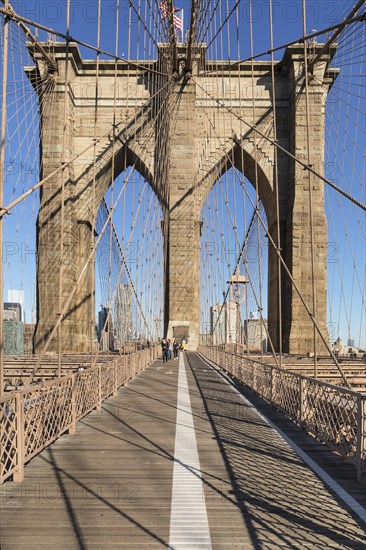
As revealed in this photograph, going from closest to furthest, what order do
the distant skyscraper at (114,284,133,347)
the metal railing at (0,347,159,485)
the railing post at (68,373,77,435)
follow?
the metal railing at (0,347,159,485) → the railing post at (68,373,77,435) → the distant skyscraper at (114,284,133,347)

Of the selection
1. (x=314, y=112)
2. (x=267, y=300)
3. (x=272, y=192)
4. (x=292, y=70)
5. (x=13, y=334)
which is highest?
(x=292, y=70)

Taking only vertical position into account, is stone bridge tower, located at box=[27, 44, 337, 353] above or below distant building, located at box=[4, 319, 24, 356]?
above

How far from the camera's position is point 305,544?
10.8 ft

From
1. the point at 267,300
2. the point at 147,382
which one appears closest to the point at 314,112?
the point at 267,300

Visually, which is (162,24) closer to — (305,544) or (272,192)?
(272,192)

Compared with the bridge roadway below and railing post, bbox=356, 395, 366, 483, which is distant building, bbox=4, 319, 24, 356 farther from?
railing post, bbox=356, 395, 366, 483

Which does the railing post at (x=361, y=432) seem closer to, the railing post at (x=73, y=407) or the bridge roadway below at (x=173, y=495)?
the bridge roadway below at (x=173, y=495)

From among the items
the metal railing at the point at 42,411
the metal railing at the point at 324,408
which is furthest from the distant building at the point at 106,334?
the metal railing at the point at 324,408

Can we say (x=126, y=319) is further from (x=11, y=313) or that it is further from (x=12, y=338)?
→ (x=11, y=313)

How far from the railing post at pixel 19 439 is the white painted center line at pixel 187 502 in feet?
4.34

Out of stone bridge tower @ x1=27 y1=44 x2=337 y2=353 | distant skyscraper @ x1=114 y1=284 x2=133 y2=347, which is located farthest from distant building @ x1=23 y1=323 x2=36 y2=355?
distant skyscraper @ x1=114 y1=284 x2=133 y2=347

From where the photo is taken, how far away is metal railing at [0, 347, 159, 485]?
4570 millimetres

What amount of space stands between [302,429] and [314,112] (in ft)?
76.4

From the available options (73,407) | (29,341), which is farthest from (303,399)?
(29,341)
